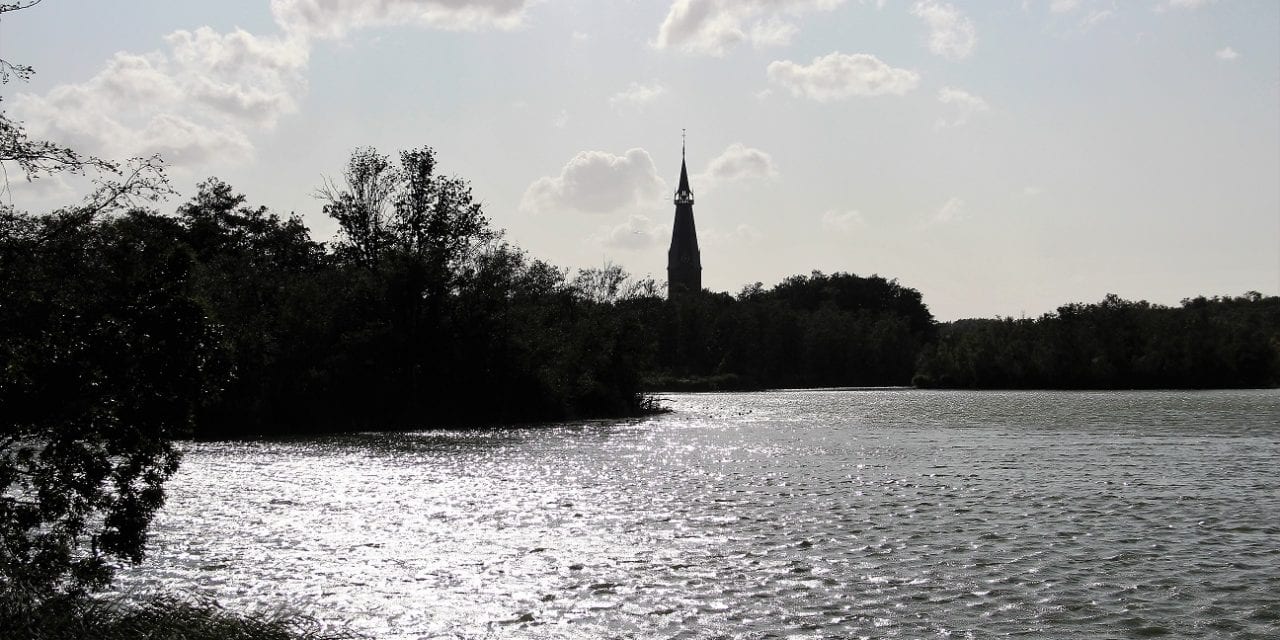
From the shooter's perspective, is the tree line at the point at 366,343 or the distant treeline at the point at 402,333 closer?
the tree line at the point at 366,343

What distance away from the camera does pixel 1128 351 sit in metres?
111

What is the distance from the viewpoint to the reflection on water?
13859 mm

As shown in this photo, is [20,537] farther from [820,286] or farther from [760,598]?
[820,286]

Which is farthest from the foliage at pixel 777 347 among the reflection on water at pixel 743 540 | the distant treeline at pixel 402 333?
the reflection on water at pixel 743 540

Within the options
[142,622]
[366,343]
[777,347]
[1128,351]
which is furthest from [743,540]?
[777,347]

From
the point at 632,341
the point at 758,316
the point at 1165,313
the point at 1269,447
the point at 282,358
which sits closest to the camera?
the point at 1269,447

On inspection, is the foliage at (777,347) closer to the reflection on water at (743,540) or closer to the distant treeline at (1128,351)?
the distant treeline at (1128,351)

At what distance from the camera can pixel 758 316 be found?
154 metres

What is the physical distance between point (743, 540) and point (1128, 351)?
103286 millimetres

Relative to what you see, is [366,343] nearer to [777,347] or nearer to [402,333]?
[402,333]

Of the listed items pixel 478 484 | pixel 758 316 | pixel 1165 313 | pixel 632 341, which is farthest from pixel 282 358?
pixel 758 316

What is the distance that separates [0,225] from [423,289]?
47.5 m

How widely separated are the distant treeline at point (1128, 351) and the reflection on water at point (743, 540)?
75174 mm

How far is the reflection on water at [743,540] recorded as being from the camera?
45.5ft
